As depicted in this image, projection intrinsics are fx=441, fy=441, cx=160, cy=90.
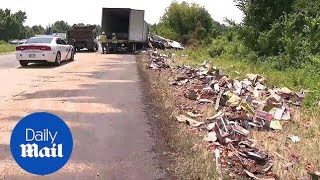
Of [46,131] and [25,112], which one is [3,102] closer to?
[25,112]

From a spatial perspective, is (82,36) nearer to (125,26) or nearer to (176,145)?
(125,26)

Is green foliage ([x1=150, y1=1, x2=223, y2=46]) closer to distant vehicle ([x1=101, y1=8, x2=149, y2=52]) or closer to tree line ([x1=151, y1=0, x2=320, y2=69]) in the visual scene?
distant vehicle ([x1=101, y1=8, x2=149, y2=52])

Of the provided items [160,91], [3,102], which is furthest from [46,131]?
[160,91]

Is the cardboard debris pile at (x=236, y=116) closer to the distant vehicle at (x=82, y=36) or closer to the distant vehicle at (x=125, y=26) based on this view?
the distant vehicle at (x=125, y=26)

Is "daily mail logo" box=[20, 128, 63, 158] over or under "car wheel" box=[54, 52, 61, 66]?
over

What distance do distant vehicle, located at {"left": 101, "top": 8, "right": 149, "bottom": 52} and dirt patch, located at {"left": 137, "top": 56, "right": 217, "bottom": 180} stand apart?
79.0 ft

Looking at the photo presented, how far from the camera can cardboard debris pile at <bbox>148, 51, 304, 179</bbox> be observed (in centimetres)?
580

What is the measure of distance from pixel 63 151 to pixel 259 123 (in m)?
5.84

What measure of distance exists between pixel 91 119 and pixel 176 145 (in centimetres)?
A: 244

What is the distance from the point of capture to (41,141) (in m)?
2.79

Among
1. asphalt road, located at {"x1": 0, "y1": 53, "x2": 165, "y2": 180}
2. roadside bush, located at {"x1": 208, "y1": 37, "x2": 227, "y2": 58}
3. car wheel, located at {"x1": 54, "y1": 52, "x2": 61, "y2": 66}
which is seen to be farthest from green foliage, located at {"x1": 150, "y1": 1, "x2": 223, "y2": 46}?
asphalt road, located at {"x1": 0, "y1": 53, "x2": 165, "y2": 180}

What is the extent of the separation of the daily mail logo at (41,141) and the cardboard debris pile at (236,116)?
2944 mm

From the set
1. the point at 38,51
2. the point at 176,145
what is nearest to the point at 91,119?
the point at 176,145

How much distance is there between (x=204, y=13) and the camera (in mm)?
73188
